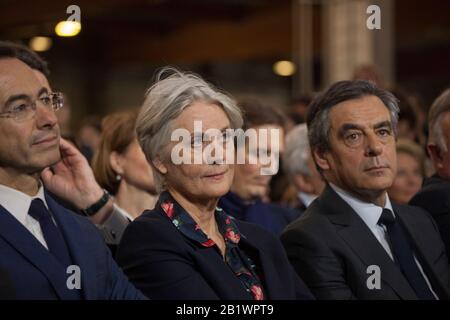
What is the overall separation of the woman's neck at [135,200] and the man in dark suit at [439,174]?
3.44 ft

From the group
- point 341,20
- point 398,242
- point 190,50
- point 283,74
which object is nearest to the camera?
point 398,242

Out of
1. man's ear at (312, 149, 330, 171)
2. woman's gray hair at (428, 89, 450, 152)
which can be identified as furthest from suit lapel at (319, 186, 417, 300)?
woman's gray hair at (428, 89, 450, 152)

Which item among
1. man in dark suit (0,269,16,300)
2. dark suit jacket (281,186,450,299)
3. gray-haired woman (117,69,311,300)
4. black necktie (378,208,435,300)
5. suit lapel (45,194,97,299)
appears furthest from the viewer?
black necktie (378,208,435,300)

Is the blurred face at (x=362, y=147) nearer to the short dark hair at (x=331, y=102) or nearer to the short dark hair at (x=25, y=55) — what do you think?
the short dark hair at (x=331, y=102)

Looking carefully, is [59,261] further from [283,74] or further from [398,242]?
[283,74]

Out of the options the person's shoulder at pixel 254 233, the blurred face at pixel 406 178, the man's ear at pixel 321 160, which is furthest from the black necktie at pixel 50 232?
the blurred face at pixel 406 178

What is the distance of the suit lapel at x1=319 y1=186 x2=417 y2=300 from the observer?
8.07ft

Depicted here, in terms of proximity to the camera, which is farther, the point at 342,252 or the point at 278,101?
the point at 278,101

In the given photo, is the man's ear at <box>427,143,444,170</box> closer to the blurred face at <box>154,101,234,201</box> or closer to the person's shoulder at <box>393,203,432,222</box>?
the person's shoulder at <box>393,203,432,222</box>

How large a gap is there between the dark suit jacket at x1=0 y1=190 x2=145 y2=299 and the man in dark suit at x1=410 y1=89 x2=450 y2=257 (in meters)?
1.26

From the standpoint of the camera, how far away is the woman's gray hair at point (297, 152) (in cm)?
402

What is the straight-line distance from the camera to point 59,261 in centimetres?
206
